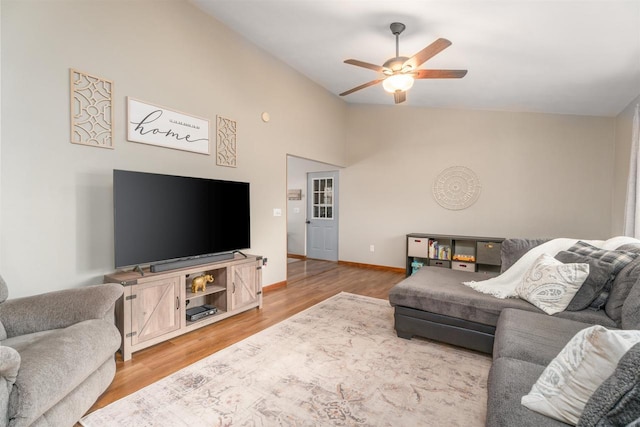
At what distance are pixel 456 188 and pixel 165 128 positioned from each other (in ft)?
14.9

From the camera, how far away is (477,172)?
4.93 meters

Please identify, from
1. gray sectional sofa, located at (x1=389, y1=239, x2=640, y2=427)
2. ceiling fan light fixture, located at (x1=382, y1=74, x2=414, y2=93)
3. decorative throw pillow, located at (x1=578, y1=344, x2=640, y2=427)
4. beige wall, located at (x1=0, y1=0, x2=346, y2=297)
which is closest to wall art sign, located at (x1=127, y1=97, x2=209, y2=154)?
beige wall, located at (x1=0, y1=0, x2=346, y2=297)

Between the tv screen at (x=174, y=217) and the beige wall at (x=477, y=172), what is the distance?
314cm

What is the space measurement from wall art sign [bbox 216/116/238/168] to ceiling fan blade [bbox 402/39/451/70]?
2.13 metres

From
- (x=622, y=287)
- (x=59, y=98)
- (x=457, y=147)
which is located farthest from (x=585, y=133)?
(x=59, y=98)

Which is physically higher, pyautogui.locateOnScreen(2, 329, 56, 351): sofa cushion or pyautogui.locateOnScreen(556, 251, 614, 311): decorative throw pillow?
pyautogui.locateOnScreen(556, 251, 614, 311): decorative throw pillow

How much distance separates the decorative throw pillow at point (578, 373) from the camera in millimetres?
983

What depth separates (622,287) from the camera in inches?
78.9

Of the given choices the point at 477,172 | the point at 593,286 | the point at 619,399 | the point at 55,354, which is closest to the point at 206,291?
the point at 55,354

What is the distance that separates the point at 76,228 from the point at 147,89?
144 cm

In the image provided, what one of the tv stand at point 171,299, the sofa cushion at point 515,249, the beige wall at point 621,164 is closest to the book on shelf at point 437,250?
the sofa cushion at point 515,249

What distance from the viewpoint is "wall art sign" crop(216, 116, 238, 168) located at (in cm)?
349

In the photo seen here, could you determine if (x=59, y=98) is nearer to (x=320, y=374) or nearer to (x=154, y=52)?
(x=154, y=52)

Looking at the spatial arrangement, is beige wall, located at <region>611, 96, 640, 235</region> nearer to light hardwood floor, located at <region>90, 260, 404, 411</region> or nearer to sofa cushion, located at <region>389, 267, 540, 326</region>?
sofa cushion, located at <region>389, 267, 540, 326</region>
